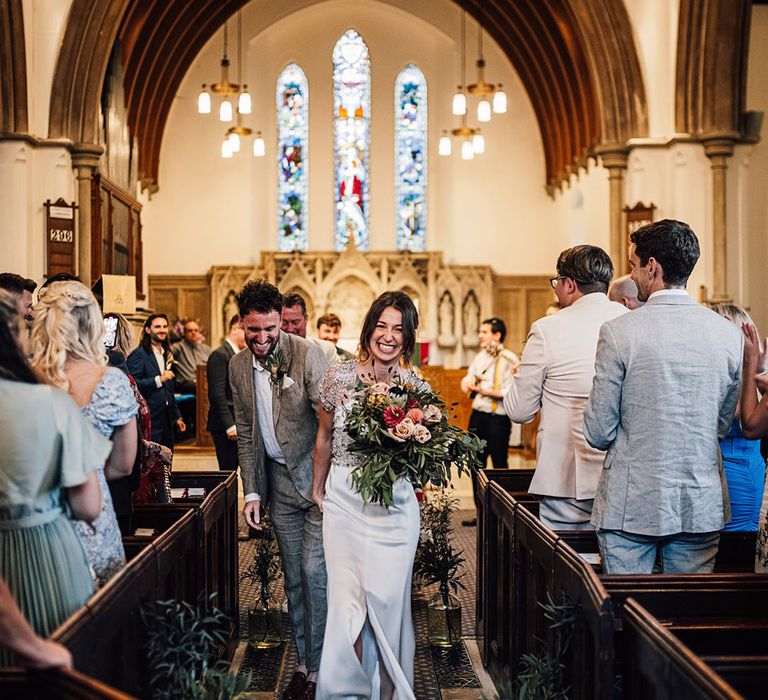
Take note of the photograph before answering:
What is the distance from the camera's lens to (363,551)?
3.57 m

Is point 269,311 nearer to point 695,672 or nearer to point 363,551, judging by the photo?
point 363,551

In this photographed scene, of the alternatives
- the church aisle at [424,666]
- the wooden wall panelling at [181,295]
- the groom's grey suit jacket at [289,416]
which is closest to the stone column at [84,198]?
the wooden wall panelling at [181,295]

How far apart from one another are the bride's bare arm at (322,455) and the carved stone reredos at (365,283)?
13.0 meters

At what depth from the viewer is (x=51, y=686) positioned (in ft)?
6.23

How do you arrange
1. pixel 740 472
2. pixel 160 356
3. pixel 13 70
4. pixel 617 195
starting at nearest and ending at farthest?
pixel 740 472 < pixel 160 356 < pixel 13 70 < pixel 617 195

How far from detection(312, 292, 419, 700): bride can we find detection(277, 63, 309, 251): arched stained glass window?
47.6 ft

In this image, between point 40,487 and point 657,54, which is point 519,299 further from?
point 40,487

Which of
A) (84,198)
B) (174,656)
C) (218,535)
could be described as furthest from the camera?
(84,198)

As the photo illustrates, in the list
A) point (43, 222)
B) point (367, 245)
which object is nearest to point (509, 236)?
point (367, 245)

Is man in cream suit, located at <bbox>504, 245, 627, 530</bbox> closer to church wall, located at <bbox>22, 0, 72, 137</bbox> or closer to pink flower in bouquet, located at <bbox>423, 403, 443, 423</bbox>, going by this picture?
pink flower in bouquet, located at <bbox>423, 403, 443, 423</bbox>

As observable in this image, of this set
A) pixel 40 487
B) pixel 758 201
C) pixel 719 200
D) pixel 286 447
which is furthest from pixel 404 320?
pixel 758 201

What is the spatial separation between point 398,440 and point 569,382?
2.54 feet

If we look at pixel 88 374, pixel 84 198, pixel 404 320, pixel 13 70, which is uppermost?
pixel 13 70

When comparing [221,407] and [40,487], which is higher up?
[40,487]
